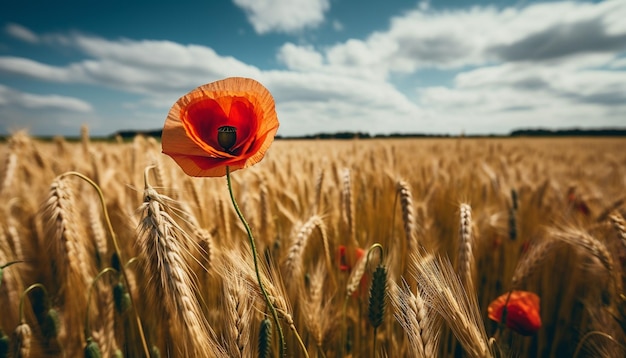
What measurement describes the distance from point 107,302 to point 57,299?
35cm

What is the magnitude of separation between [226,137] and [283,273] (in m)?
0.62

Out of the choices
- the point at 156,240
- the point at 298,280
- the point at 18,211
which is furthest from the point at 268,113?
the point at 18,211

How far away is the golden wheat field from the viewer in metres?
0.74

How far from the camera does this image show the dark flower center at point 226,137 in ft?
2.27

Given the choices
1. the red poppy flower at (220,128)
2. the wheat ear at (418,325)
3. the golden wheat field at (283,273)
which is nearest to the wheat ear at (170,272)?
the golden wheat field at (283,273)

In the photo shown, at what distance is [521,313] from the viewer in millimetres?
1119

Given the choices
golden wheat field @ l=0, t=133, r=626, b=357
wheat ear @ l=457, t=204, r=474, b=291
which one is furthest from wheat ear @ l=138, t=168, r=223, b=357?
wheat ear @ l=457, t=204, r=474, b=291

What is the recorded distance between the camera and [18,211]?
7.07 feet

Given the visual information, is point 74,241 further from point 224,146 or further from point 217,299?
point 224,146

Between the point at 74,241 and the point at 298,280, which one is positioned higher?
the point at 74,241

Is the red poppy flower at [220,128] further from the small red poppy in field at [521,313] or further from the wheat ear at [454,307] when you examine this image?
the small red poppy in field at [521,313]

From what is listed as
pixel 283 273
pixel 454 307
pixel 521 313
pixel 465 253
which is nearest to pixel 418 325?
pixel 454 307

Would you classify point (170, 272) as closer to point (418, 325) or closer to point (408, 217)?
point (418, 325)

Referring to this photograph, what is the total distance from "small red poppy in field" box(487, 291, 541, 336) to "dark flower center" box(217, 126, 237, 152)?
3.58 ft
